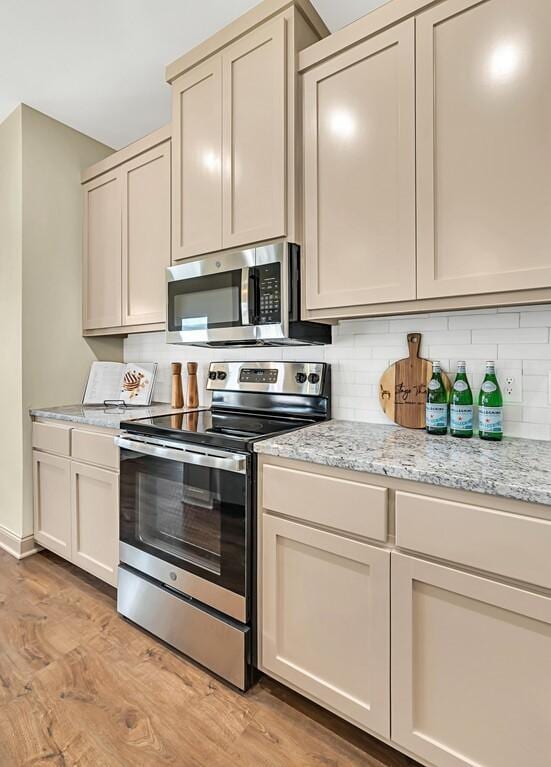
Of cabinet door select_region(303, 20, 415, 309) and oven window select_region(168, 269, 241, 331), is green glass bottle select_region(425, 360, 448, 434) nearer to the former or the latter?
cabinet door select_region(303, 20, 415, 309)

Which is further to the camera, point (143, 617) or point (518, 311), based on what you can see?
point (143, 617)

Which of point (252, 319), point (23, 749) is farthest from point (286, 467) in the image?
point (23, 749)

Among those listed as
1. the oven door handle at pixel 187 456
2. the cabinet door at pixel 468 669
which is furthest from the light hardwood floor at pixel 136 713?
the oven door handle at pixel 187 456

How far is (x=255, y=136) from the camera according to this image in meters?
1.75

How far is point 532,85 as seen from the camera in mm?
1209

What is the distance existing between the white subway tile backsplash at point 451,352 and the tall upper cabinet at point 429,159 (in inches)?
11.2

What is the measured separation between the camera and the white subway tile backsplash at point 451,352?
148 cm

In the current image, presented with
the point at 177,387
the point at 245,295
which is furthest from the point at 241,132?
the point at 177,387

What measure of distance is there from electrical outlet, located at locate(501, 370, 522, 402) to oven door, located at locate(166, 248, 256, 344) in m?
1.01

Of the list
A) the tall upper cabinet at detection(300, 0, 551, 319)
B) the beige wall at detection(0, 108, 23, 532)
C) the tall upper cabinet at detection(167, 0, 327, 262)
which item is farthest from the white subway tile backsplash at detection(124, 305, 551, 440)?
the beige wall at detection(0, 108, 23, 532)

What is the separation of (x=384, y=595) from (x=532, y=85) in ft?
5.15

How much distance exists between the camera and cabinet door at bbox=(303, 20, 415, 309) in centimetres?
143

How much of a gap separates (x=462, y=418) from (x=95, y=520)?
5.97ft

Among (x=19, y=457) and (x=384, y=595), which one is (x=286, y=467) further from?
(x=19, y=457)
